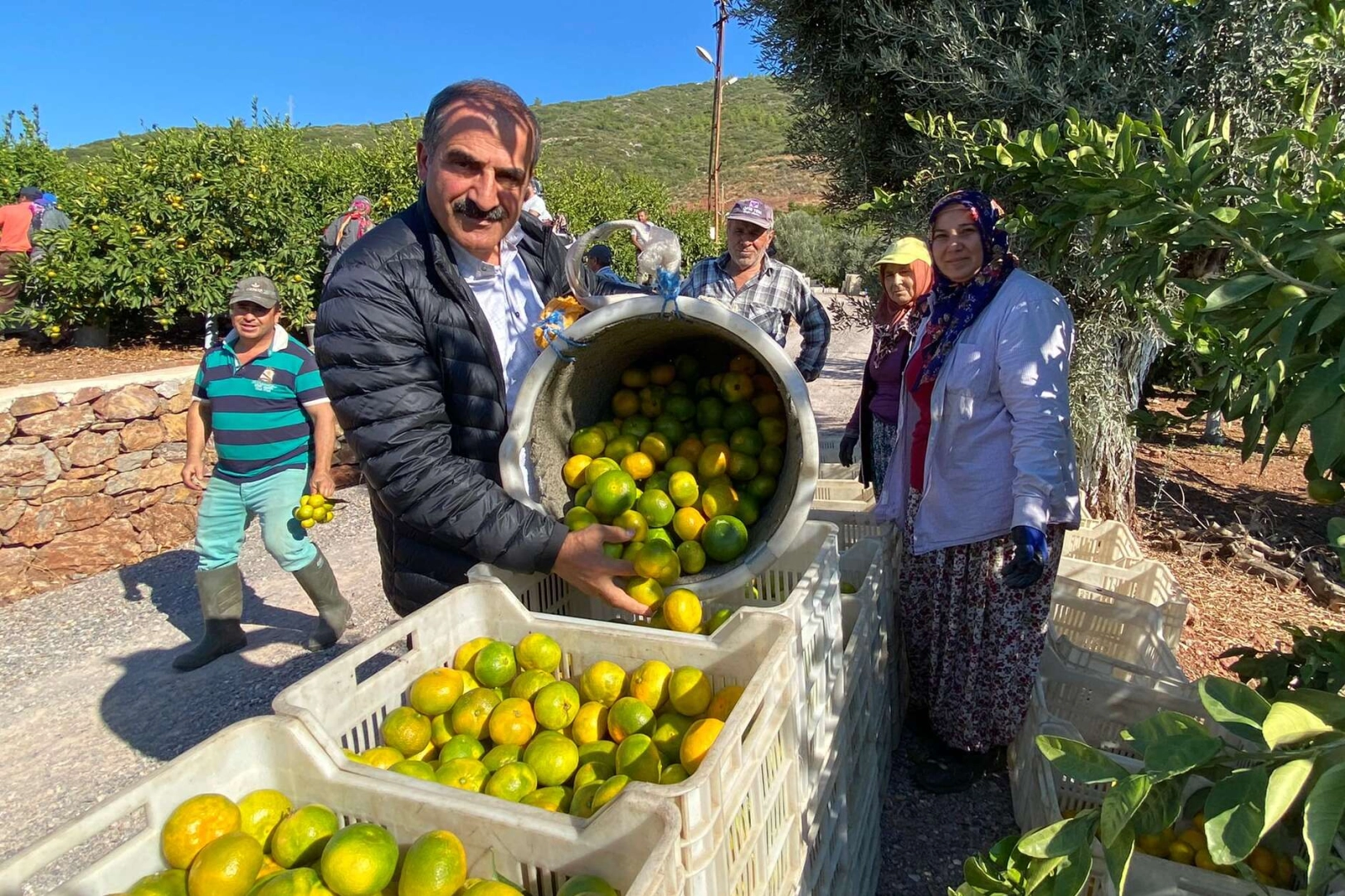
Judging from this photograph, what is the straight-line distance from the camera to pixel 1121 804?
960mm

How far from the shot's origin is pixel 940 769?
2.87 metres

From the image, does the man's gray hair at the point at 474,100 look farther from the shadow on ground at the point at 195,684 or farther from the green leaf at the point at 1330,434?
the shadow on ground at the point at 195,684

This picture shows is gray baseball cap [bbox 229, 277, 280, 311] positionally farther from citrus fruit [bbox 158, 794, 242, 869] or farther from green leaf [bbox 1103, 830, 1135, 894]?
green leaf [bbox 1103, 830, 1135, 894]

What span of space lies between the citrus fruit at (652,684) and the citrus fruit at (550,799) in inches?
9.6

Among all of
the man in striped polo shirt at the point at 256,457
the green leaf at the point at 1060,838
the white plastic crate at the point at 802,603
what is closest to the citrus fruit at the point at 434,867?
the white plastic crate at the point at 802,603

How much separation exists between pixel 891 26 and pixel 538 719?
433cm

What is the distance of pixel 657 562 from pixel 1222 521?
18.1ft

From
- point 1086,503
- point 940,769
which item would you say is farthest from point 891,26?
point 940,769

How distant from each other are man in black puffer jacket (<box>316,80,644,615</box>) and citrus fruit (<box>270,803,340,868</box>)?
0.64 meters

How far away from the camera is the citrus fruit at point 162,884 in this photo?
1089 millimetres

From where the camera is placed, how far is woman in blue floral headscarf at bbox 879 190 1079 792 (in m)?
2.34

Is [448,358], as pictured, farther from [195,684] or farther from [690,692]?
[195,684]

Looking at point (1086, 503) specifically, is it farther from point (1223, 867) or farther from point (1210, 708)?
point (1210, 708)

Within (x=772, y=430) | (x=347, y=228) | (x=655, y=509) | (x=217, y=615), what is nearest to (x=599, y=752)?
(x=655, y=509)
